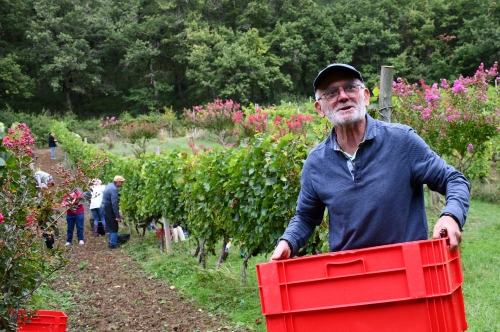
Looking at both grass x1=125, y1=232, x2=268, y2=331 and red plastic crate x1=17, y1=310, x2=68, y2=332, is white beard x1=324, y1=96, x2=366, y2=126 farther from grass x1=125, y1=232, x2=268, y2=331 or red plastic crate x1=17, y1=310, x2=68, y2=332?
grass x1=125, y1=232, x2=268, y2=331

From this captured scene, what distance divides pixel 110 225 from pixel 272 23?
4574 centimetres

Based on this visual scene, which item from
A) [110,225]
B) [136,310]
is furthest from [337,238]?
[110,225]

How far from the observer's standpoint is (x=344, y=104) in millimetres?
2668

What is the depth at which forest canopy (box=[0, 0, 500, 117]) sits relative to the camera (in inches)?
1909

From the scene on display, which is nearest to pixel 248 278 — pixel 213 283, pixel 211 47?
pixel 213 283

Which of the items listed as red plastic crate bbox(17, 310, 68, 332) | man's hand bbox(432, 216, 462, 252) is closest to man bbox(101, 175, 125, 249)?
red plastic crate bbox(17, 310, 68, 332)


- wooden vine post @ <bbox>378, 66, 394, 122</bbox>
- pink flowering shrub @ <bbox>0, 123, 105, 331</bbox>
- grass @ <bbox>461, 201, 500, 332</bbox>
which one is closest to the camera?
pink flowering shrub @ <bbox>0, 123, 105, 331</bbox>

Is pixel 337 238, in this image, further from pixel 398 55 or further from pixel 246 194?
pixel 398 55

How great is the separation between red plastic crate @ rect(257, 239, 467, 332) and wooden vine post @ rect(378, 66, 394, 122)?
314 cm

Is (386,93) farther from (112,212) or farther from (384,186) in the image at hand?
(112,212)

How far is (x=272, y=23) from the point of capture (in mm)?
56031

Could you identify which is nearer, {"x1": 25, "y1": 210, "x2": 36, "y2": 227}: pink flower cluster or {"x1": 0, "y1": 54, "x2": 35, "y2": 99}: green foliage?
{"x1": 25, "y1": 210, "x2": 36, "y2": 227}: pink flower cluster

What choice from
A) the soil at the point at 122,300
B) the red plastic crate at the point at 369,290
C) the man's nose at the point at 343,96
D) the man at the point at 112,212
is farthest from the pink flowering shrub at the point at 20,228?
the man at the point at 112,212

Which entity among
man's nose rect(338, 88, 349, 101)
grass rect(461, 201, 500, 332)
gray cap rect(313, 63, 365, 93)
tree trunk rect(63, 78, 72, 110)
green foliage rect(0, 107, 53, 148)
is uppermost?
Result: tree trunk rect(63, 78, 72, 110)
